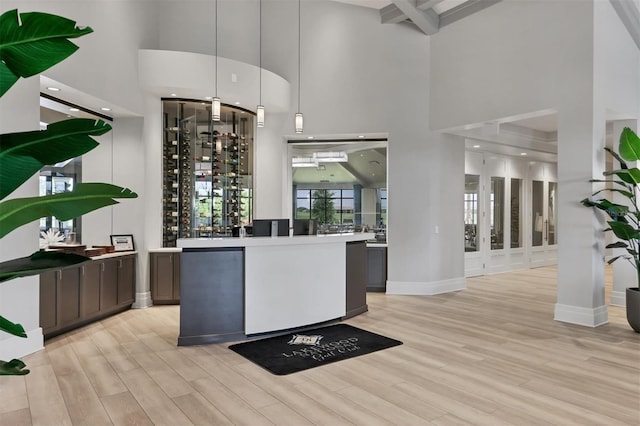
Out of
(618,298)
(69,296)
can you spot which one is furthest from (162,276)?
(618,298)

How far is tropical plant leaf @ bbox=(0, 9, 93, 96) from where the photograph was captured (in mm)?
896

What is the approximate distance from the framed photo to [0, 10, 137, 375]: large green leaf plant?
17.2ft

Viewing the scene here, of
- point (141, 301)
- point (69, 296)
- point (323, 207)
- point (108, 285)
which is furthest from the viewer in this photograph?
point (323, 207)

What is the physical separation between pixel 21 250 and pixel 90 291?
49.4 inches

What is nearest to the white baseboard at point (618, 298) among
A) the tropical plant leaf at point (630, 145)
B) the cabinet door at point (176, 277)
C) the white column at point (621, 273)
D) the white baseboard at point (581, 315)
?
the white column at point (621, 273)

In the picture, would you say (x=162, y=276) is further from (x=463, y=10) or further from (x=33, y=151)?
(x=463, y=10)

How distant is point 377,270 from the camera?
720 cm

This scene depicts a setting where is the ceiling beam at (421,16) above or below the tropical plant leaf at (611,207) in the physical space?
above

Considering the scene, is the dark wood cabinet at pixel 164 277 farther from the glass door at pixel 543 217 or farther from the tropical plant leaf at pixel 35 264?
the glass door at pixel 543 217

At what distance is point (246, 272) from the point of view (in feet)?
14.5

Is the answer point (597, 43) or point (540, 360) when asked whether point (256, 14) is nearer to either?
point (597, 43)

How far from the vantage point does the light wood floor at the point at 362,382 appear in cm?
277

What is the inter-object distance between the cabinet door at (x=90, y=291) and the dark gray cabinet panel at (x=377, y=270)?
4.17 metres

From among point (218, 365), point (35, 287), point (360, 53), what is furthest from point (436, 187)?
point (35, 287)
